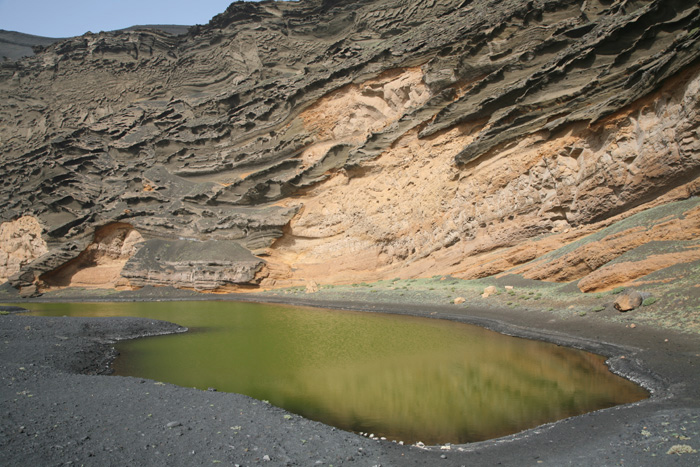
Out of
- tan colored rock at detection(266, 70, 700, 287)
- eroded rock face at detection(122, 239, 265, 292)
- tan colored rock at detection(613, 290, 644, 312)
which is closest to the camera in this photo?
tan colored rock at detection(613, 290, 644, 312)

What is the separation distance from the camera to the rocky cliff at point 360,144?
1808 cm

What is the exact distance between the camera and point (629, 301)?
12.1m

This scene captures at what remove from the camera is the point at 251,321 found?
20750 mm

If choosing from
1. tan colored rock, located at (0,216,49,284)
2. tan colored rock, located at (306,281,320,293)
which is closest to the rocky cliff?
tan colored rock, located at (0,216,49,284)

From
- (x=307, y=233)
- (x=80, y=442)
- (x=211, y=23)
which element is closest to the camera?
(x=80, y=442)

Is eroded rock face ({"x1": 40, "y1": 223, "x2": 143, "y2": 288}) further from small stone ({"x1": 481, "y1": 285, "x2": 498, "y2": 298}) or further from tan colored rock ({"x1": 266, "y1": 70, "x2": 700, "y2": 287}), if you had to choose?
small stone ({"x1": 481, "y1": 285, "x2": 498, "y2": 298})

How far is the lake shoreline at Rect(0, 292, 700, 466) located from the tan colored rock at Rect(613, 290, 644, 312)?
1.63m

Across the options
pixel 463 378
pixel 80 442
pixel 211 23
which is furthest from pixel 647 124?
pixel 211 23

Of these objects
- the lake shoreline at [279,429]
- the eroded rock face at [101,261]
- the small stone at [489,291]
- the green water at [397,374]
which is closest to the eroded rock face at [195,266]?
the eroded rock face at [101,261]

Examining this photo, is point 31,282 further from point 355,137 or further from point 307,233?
point 355,137

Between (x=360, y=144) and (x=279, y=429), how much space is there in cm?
2812

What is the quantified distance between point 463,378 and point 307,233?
24.8 metres

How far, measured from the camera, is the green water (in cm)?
764

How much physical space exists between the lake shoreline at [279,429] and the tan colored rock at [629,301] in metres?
1.63
